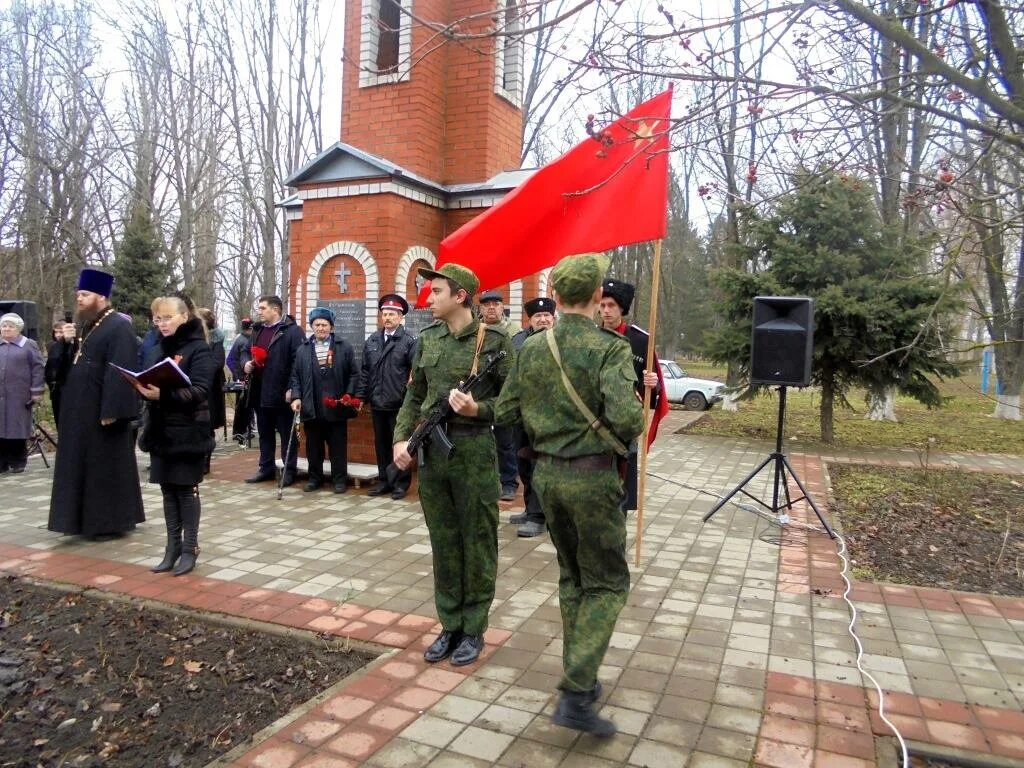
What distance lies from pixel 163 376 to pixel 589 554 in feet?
Result: 10.7

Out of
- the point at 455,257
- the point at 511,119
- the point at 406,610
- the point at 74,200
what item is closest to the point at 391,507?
A: the point at 406,610

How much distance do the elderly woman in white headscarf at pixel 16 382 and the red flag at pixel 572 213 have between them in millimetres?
6666

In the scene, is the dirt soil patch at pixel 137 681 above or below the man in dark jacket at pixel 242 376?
below

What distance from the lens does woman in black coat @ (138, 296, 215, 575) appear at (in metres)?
5.10

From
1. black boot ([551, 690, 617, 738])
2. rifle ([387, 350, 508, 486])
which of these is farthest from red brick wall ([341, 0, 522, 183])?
black boot ([551, 690, 617, 738])

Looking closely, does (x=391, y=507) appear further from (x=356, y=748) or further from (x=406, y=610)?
(x=356, y=748)

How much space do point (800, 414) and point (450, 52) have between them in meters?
13.3

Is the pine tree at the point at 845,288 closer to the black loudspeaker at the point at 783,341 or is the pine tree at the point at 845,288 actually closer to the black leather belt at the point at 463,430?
the black loudspeaker at the point at 783,341

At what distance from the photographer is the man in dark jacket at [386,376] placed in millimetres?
7418

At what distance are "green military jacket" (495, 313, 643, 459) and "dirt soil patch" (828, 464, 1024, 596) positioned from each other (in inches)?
134

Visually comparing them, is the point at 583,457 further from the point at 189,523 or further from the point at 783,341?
the point at 783,341

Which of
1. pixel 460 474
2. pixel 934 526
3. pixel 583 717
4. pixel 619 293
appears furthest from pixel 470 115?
Result: pixel 583 717

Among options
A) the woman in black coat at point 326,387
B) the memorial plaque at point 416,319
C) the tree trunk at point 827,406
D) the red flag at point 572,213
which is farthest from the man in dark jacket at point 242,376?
the tree trunk at point 827,406

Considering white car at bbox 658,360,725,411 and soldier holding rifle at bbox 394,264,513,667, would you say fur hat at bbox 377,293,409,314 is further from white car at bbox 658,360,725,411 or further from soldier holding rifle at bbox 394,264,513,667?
white car at bbox 658,360,725,411
